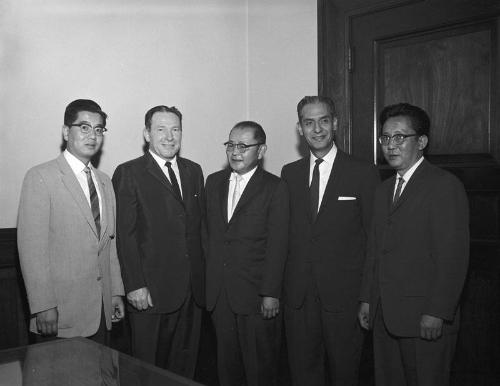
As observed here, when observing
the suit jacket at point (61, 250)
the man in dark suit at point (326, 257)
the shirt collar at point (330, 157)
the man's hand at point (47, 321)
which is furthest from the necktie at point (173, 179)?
the man's hand at point (47, 321)

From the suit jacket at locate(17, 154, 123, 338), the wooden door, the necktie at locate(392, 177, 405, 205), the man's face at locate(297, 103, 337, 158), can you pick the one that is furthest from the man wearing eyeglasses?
the wooden door

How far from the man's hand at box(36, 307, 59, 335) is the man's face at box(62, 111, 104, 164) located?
0.74 metres

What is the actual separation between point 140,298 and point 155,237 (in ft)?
1.05

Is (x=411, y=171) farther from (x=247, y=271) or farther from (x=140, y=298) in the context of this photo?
(x=140, y=298)

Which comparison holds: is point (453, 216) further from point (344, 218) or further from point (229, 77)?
point (229, 77)

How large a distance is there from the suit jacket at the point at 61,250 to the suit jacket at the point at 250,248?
0.60 meters

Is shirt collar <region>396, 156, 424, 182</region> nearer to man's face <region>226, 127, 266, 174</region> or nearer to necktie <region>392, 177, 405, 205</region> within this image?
necktie <region>392, 177, 405, 205</region>

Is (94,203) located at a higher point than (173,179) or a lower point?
lower

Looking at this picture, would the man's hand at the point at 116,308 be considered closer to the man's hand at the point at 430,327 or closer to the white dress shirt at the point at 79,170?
the white dress shirt at the point at 79,170

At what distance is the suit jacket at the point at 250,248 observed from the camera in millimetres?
2715

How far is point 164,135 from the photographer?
113 inches

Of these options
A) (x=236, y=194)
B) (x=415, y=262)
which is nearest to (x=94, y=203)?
(x=236, y=194)

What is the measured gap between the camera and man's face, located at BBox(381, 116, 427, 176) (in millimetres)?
2402

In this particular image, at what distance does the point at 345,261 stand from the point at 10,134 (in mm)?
1977
